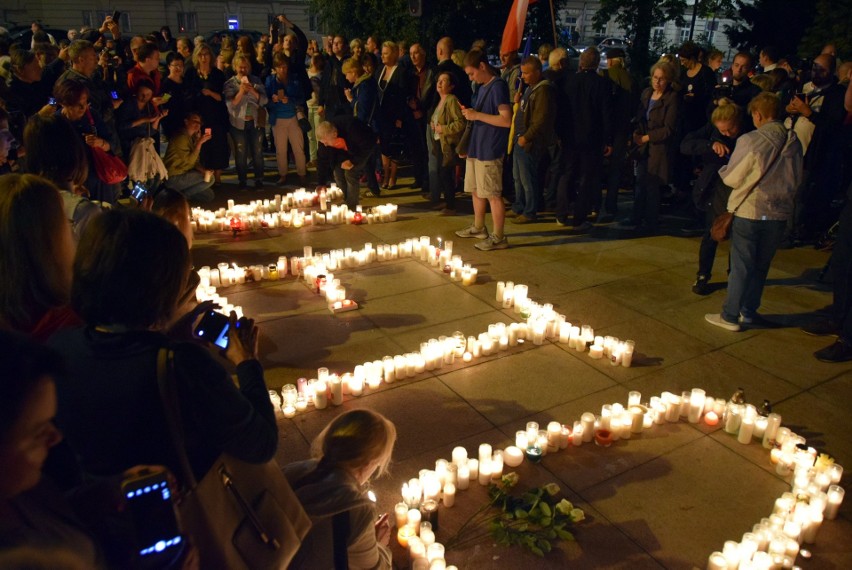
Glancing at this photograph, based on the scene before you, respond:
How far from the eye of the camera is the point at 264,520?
200 centimetres

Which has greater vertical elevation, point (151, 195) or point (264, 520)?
point (151, 195)

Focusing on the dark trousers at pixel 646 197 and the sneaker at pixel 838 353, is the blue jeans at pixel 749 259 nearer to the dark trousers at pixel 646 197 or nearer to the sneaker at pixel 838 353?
the sneaker at pixel 838 353

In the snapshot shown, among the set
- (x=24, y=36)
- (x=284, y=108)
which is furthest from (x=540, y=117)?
(x=24, y=36)

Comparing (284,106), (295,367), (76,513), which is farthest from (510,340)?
(284,106)

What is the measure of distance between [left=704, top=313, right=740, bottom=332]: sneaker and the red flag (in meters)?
4.75

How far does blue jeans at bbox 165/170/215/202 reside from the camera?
28.2 feet

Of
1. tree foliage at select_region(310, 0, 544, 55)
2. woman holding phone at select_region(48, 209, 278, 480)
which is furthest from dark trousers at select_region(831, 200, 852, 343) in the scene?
tree foliage at select_region(310, 0, 544, 55)

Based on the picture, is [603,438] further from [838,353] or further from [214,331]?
[214,331]

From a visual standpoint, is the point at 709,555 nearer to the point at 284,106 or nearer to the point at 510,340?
the point at 510,340

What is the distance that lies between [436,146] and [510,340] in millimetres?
4272

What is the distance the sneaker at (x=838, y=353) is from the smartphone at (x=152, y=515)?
16.9ft

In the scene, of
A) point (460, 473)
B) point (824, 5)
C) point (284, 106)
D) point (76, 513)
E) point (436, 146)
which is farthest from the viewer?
point (824, 5)

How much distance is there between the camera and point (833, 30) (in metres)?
14.4

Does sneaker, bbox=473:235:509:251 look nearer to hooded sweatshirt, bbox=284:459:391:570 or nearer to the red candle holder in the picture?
the red candle holder
